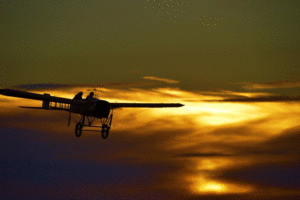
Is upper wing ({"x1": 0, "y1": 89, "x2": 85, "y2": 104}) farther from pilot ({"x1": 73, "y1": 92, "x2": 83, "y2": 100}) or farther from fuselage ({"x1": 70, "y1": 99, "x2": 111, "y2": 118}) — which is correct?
pilot ({"x1": 73, "y1": 92, "x2": 83, "y2": 100})

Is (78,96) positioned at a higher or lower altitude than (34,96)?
higher

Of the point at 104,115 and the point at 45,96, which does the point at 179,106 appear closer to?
the point at 104,115

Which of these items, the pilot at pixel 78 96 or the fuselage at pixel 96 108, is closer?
the fuselage at pixel 96 108

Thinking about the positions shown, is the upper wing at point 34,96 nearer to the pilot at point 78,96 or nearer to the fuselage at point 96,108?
the fuselage at point 96,108

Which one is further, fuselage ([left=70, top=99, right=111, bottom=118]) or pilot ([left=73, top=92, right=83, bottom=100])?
pilot ([left=73, top=92, right=83, bottom=100])

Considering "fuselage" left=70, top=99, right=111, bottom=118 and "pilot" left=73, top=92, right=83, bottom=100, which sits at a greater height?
"pilot" left=73, top=92, right=83, bottom=100

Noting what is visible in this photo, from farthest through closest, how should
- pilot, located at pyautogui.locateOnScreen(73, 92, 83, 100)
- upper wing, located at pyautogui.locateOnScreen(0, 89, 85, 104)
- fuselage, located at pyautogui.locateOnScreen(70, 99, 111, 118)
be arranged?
pilot, located at pyautogui.locateOnScreen(73, 92, 83, 100)
fuselage, located at pyautogui.locateOnScreen(70, 99, 111, 118)
upper wing, located at pyautogui.locateOnScreen(0, 89, 85, 104)

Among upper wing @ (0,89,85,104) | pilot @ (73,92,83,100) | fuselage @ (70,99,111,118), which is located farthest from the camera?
pilot @ (73,92,83,100)

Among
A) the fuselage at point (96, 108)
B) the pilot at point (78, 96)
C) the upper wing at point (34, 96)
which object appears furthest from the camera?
the pilot at point (78, 96)

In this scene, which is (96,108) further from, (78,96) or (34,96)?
(34,96)

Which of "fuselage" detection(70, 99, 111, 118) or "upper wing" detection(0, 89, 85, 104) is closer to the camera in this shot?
"upper wing" detection(0, 89, 85, 104)

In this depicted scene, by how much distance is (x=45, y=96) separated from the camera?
62.7 metres

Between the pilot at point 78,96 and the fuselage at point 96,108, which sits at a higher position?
the pilot at point 78,96

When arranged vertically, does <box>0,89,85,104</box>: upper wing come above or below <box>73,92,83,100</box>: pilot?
below
